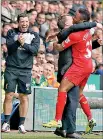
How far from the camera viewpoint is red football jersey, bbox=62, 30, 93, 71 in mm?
8609

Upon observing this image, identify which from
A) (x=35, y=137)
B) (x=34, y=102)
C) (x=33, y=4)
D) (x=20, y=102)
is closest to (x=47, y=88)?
(x=34, y=102)

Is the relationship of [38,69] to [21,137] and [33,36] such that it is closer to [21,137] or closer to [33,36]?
[33,36]

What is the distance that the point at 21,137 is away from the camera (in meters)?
8.80

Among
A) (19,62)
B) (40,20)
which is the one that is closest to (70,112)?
(19,62)

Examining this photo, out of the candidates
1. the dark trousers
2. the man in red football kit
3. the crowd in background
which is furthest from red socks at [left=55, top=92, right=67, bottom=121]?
the crowd in background

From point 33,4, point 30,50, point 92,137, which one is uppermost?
point 33,4

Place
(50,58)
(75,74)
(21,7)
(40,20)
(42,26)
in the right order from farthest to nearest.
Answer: (40,20), (42,26), (21,7), (50,58), (75,74)

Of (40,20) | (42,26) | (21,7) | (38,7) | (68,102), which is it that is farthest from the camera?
(38,7)

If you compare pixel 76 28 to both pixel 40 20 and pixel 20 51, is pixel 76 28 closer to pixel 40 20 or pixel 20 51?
pixel 20 51

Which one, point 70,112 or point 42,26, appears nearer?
point 70,112

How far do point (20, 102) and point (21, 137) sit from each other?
3.70 feet

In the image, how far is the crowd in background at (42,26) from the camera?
39.7 ft

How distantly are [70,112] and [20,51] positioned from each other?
143 centimetres

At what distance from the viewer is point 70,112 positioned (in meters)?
8.79
